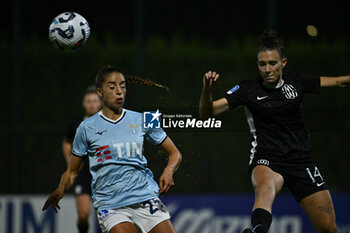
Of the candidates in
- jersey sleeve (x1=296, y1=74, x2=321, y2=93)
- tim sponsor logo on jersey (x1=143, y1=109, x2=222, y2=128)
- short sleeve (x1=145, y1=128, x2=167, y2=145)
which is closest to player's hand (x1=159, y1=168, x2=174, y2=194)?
short sleeve (x1=145, y1=128, x2=167, y2=145)

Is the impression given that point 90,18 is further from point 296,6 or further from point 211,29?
point 296,6

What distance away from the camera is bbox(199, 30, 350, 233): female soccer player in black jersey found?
16.3 ft

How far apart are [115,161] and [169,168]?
1.20ft

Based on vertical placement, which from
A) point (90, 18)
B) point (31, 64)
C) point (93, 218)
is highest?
point (90, 18)

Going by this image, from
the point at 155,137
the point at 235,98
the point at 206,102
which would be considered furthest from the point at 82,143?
the point at 235,98

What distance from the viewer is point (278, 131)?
16.5 ft

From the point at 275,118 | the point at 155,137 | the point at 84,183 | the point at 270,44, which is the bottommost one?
the point at 84,183

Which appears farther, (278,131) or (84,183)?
(84,183)

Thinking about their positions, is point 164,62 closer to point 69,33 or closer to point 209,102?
point 69,33

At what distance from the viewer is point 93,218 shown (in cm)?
803

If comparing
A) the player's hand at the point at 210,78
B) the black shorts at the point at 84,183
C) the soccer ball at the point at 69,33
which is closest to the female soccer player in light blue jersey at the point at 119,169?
the player's hand at the point at 210,78

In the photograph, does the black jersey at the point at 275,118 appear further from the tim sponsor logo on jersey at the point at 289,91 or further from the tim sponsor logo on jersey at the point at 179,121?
the tim sponsor logo on jersey at the point at 179,121

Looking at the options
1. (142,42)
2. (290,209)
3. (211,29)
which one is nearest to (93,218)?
(290,209)

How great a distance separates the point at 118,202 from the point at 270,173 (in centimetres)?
110
